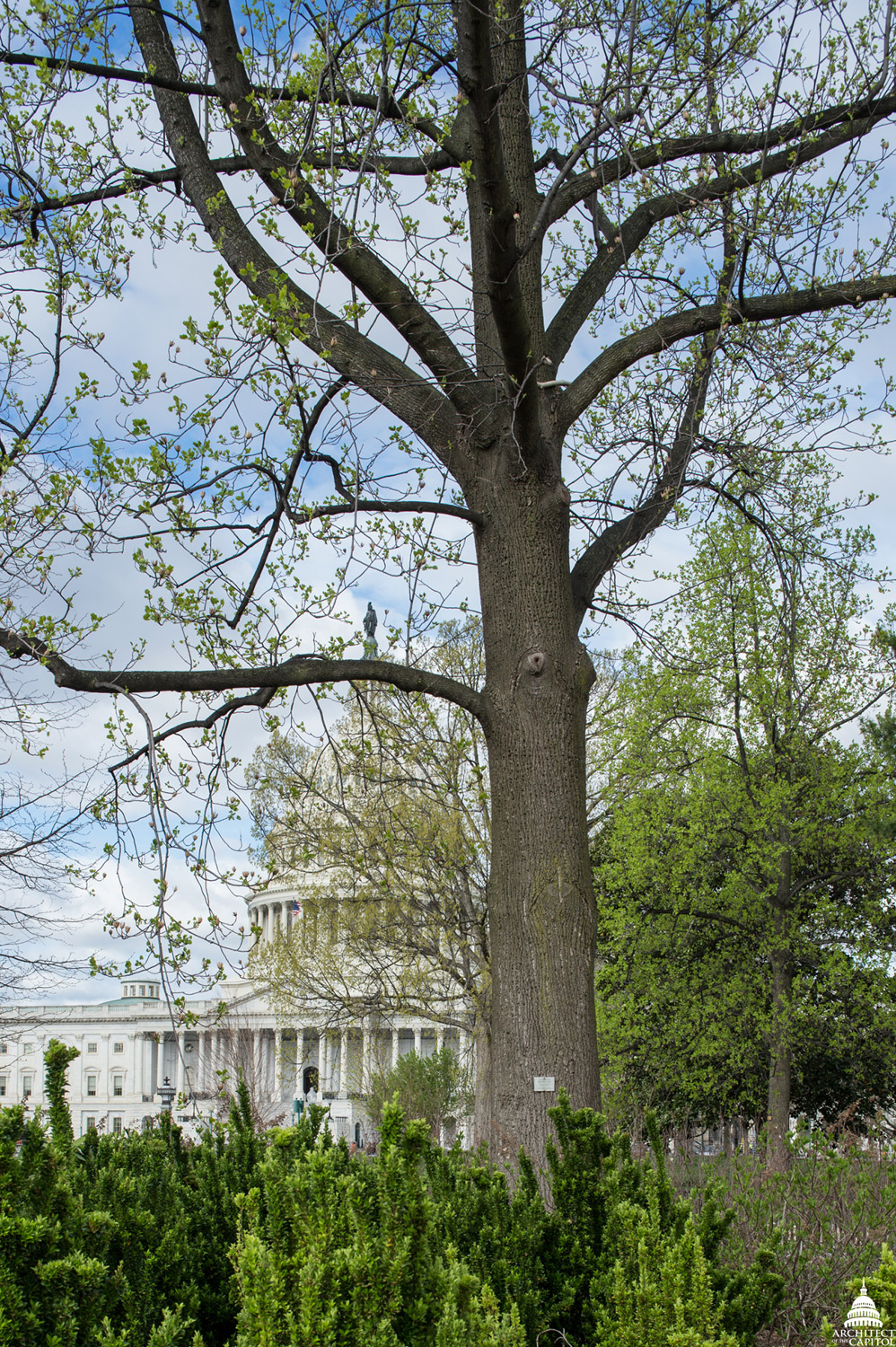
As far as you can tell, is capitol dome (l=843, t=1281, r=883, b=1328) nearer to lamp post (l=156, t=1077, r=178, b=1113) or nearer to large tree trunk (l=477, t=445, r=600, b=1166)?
lamp post (l=156, t=1077, r=178, b=1113)

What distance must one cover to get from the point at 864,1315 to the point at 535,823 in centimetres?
393

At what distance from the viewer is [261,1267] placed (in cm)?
214

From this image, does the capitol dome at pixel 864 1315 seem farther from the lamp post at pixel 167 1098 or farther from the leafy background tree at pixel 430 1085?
the leafy background tree at pixel 430 1085

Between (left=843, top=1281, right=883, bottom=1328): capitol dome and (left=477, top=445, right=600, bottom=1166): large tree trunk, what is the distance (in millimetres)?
3323

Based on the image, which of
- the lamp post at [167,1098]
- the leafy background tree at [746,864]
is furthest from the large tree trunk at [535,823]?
the leafy background tree at [746,864]

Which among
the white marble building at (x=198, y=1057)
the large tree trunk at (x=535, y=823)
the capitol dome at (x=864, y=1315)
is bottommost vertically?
the white marble building at (x=198, y=1057)

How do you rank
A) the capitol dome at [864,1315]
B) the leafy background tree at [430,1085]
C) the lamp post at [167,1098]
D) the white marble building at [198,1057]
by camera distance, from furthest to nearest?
the white marble building at [198,1057] < the leafy background tree at [430,1085] < the lamp post at [167,1098] < the capitol dome at [864,1315]

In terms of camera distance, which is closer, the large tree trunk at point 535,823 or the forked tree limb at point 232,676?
the large tree trunk at point 535,823

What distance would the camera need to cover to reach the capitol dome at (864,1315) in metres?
2.43

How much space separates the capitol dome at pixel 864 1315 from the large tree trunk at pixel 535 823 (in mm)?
3323

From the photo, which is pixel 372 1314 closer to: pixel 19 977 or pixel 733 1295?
pixel 733 1295

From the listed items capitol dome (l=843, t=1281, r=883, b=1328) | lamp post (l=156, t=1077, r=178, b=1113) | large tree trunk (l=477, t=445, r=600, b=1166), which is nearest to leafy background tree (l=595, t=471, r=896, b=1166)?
lamp post (l=156, t=1077, r=178, b=1113)

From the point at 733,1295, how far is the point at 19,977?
14.1 meters

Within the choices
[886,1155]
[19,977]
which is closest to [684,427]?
[886,1155]
